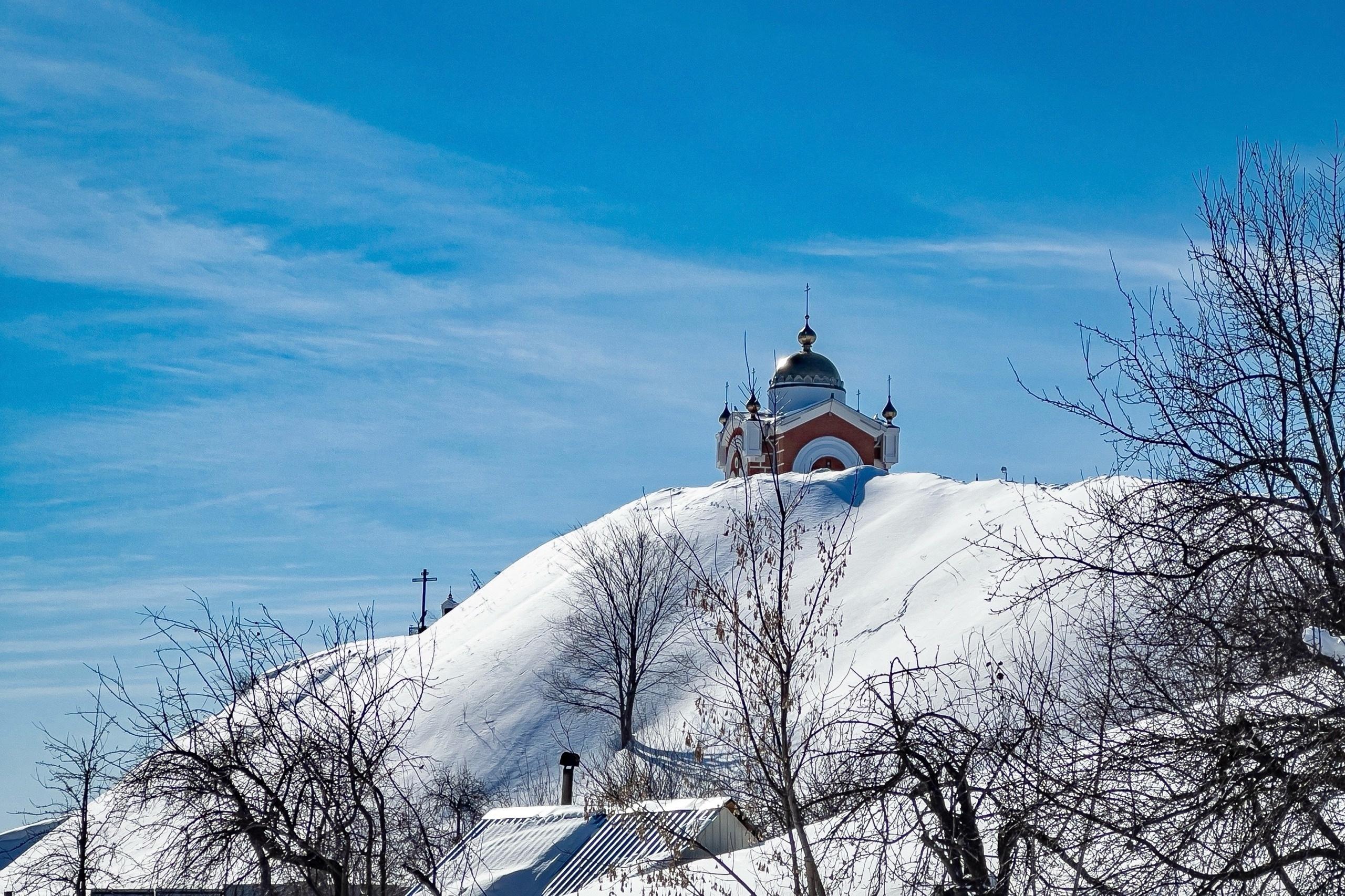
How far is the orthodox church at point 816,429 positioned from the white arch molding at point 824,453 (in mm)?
24

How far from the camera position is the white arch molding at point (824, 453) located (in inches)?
2340

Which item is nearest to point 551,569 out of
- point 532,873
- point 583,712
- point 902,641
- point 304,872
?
point 583,712

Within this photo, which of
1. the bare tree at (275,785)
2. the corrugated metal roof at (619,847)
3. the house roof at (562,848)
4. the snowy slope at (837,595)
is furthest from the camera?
the snowy slope at (837,595)

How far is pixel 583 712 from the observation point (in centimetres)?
3947

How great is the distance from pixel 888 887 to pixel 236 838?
649 centimetres

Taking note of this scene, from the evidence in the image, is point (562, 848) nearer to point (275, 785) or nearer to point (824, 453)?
point (275, 785)

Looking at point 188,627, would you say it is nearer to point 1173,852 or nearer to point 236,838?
point 236,838

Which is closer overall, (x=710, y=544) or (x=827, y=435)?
(x=710, y=544)

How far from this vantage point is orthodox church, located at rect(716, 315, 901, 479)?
5919 cm

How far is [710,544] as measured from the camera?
48.0m

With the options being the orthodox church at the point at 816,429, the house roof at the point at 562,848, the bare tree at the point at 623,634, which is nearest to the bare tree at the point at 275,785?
the house roof at the point at 562,848

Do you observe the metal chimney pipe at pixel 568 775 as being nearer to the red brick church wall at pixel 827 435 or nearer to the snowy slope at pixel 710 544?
the snowy slope at pixel 710 544

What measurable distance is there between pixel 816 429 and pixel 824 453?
122 centimetres

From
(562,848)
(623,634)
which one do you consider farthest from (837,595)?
(562,848)
